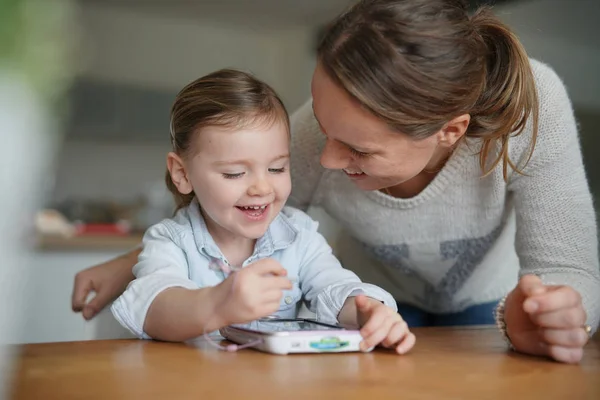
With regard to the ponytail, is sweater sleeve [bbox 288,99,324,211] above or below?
below

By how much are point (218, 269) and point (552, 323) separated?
1.68 feet

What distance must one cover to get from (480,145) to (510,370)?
506mm

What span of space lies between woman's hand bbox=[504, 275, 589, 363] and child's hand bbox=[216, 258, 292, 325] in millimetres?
316

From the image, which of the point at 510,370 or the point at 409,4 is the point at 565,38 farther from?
the point at 510,370

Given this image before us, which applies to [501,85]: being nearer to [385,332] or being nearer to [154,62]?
[385,332]

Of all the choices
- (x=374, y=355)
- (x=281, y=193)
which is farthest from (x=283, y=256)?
(x=374, y=355)

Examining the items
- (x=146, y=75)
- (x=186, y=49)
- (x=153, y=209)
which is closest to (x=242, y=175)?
(x=153, y=209)

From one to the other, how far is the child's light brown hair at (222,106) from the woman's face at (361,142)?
0.12 metres

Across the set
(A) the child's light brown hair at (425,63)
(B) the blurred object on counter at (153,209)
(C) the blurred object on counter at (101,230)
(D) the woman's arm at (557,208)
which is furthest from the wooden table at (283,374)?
(B) the blurred object on counter at (153,209)

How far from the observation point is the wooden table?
62cm

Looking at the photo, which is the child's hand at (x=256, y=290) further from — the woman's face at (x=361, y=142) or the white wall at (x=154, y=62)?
the white wall at (x=154, y=62)

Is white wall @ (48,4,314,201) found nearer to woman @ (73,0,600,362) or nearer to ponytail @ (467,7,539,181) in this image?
woman @ (73,0,600,362)

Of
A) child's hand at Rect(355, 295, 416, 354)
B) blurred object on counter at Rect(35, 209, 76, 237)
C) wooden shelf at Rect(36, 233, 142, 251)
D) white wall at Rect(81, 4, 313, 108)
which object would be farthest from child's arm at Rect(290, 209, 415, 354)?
white wall at Rect(81, 4, 313, 108)

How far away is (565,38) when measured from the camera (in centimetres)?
279
